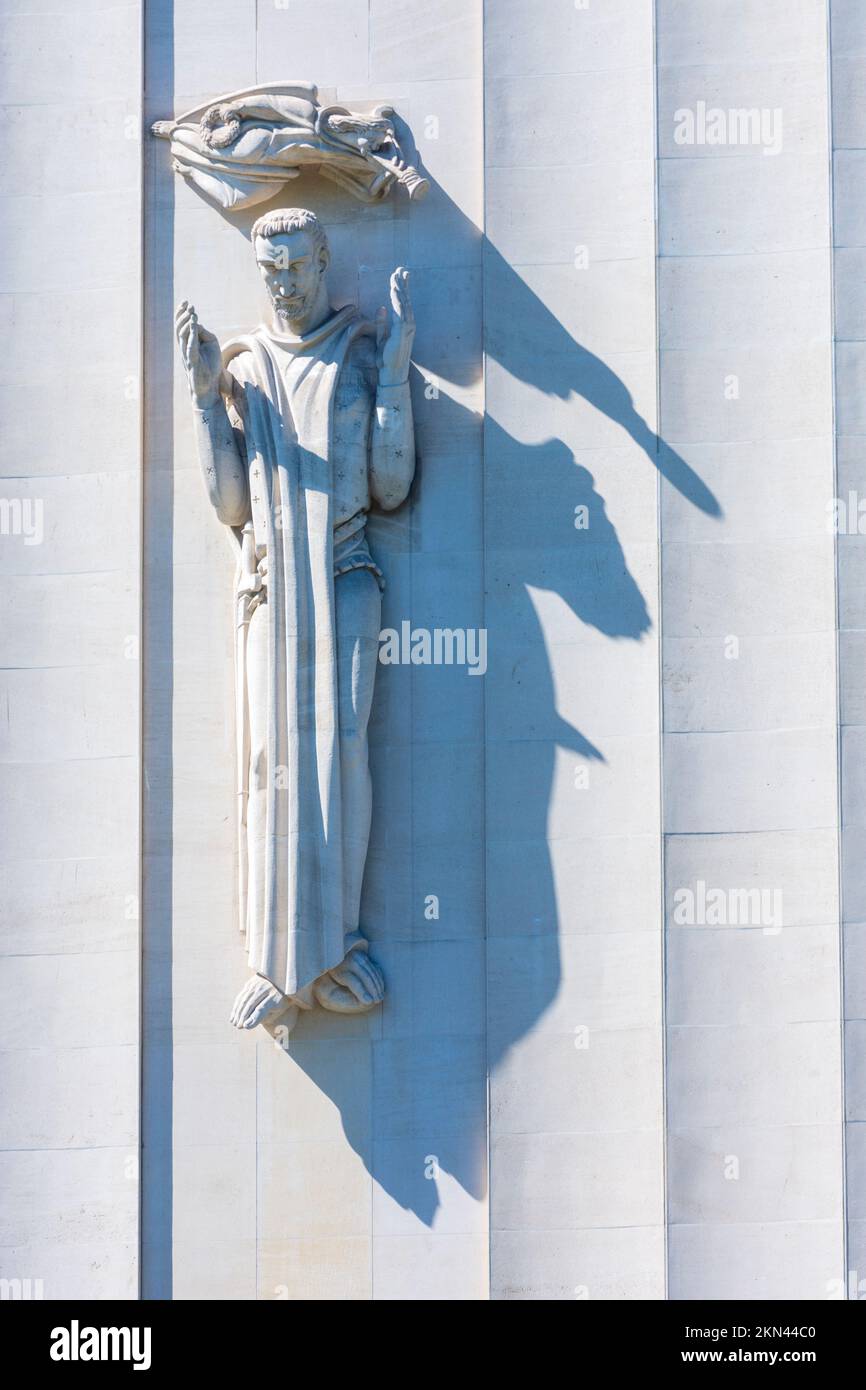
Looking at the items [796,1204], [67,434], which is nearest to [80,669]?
[67,434]

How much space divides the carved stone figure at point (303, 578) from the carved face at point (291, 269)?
0.04ft

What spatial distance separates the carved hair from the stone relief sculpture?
0.62m

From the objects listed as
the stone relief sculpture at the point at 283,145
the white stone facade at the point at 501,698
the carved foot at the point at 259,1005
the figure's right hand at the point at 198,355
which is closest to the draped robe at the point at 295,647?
the carved foot at the point at 259,1005

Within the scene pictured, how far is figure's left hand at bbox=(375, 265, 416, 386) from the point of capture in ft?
45.4

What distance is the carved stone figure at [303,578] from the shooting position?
45.6 feet

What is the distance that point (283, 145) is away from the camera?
14.5 m

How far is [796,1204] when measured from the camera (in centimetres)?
1393

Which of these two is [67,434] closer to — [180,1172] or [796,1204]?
[180,1172]

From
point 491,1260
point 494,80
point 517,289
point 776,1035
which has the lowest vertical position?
point 491,1260

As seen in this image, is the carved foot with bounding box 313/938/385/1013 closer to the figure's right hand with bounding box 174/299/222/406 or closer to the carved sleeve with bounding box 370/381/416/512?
the carved sleeve with bounding box 370/381/416/512

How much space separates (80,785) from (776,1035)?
5261 mm

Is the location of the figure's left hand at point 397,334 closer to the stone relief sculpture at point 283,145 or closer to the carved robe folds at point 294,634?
the carved robe folds at point 294,634

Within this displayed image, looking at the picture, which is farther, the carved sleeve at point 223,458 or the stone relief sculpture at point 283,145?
the stone relief sculpture at point 283,145

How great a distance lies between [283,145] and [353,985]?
6.06 metres
